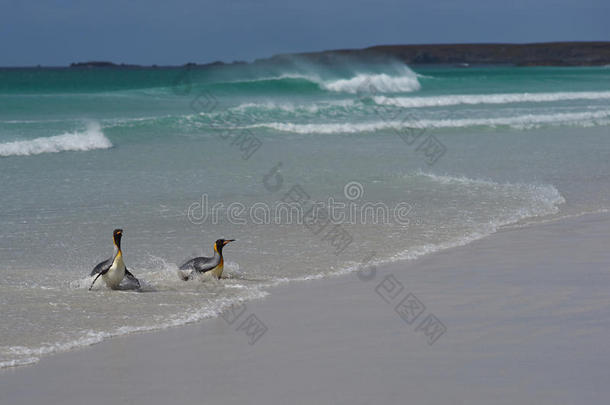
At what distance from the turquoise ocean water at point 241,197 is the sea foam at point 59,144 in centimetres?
5

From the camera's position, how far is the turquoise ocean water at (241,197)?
6.24 m

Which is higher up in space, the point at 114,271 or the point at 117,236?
the point at 117,236

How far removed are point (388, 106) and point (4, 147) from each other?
15518 millimetres

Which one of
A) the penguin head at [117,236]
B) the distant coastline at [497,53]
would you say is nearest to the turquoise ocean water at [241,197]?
the penguin head at [117,236]

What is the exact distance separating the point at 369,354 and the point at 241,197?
604cm

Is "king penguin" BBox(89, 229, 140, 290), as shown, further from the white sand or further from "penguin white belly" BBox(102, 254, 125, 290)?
the white sand

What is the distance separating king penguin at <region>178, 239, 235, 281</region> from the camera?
661 centimetres

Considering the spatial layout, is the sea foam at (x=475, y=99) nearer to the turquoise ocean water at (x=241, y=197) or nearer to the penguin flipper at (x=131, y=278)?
the turquoise ocean water at (x=241, y=197)

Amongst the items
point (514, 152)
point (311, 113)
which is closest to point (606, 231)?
point (514, 152)

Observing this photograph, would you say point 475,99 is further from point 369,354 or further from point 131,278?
point 369,354

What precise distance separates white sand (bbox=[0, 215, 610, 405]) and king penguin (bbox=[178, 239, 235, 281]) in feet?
1.71

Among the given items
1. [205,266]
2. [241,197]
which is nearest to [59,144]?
[241,197]

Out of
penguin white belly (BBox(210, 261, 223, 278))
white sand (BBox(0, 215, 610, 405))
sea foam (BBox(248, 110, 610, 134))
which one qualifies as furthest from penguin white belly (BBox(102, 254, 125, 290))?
sea foam (BBox(248, 110, 610, 134))

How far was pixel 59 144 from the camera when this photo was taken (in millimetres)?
17359
